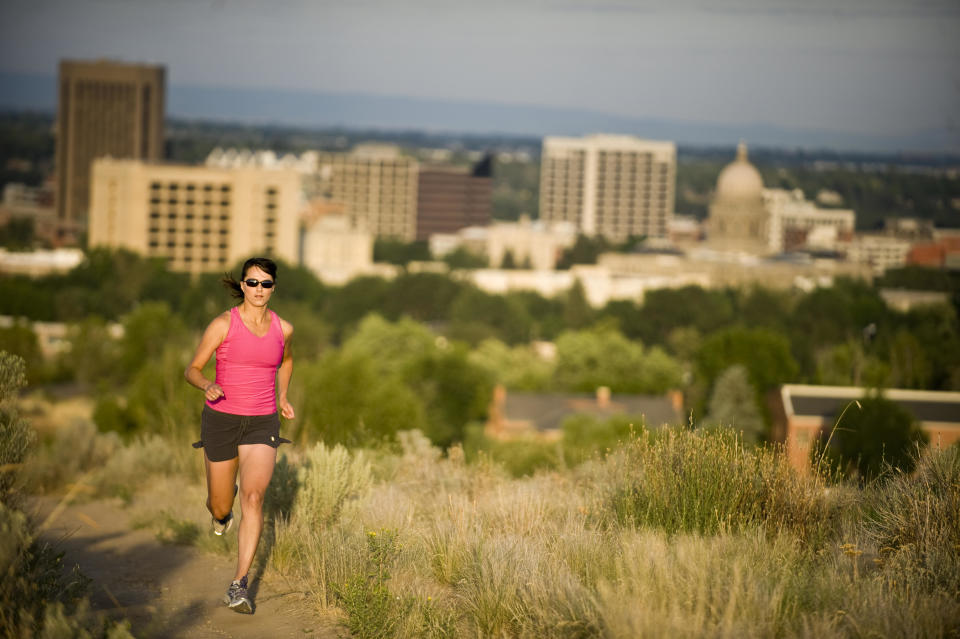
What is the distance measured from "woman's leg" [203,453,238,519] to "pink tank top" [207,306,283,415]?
305mm

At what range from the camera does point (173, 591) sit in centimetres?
772

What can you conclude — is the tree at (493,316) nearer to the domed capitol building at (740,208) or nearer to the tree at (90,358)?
the tree at (90,358)

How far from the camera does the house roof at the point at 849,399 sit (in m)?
35.8

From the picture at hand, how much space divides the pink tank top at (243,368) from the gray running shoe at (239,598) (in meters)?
0.87

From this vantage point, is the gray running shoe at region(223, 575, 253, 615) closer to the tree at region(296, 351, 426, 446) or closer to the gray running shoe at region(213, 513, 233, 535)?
the gray running shoe at region(213, 513, 233, 535)

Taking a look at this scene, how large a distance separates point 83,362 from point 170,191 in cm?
7235

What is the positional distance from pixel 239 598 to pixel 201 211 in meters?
118

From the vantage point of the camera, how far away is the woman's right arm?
6.91 m

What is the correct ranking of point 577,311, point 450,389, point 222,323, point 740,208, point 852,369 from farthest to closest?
point 740,208 → point 577,311 → point 852,369 → point 450,389 → point 222,323

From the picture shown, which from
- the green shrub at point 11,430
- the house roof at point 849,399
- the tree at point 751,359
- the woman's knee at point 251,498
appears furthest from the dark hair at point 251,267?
the tree at point 751,359

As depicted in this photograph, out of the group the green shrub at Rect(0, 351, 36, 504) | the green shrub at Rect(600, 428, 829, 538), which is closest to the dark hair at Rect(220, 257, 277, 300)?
the green shrub at Rect(0, 351, 36, 504)

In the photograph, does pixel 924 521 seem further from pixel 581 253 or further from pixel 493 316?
pixel 581 253

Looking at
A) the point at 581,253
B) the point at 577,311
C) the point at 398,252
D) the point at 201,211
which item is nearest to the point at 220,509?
the point at 577,311

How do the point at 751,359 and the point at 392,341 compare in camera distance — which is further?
the point at 392,341
